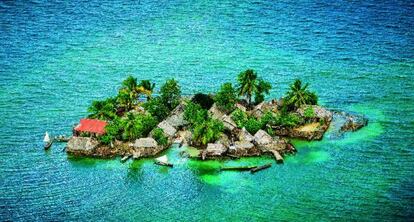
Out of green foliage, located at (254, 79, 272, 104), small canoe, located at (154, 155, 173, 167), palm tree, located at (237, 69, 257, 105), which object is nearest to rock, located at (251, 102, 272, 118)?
green foliage, located at (254, 79, 272, 104)

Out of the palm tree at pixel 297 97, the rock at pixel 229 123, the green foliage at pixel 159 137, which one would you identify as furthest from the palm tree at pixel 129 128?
the palm tree at pixel 297 97

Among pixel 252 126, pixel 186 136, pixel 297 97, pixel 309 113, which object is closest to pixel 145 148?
pixel 186 136

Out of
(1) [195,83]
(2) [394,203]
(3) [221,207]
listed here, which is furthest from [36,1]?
(2) [394,203]

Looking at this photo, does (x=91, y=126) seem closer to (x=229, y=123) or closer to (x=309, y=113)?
(x=229, y=123)

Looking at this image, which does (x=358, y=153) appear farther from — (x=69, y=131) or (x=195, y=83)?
(x=69, y=131)

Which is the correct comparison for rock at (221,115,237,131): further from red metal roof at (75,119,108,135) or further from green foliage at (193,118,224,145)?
red metal roof at (75,119,108,135)
